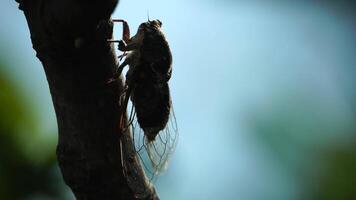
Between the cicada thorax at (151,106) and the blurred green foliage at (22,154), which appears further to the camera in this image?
the blurred green foliage at (22,154)

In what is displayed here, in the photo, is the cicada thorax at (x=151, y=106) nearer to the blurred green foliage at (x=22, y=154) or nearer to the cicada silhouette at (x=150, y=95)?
the cicada silhouette at (x=150, y=95)

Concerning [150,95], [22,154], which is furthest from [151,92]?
[22,154]

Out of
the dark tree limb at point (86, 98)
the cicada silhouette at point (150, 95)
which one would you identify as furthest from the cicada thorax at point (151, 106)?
the dark tree limb at point (86, 98)

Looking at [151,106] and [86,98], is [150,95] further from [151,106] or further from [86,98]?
[86,98]

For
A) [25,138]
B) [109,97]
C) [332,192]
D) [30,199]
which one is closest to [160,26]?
[25,138]

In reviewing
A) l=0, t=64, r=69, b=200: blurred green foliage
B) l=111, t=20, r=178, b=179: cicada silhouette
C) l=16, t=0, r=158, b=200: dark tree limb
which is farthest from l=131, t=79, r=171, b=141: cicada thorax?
l=0, t=64, r=69, b=200: blurred green foliage

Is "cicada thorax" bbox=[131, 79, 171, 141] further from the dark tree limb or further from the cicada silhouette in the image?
the dark tree limb
